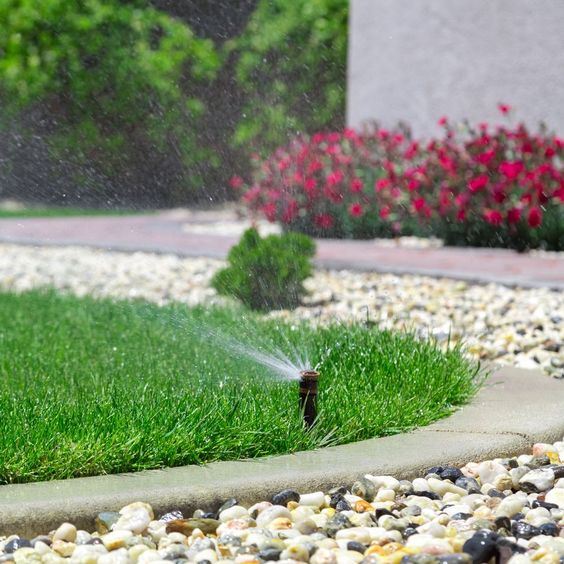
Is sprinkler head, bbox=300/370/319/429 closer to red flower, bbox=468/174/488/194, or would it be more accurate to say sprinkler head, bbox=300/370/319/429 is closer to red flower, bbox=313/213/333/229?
red flower, bbox=468/174/488/194

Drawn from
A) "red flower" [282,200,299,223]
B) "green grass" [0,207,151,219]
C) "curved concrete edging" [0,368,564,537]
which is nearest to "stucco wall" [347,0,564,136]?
"red flower" [282,200,299,223]

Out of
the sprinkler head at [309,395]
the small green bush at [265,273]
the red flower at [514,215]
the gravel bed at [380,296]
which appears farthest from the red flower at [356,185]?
the sprinkler head at [309,395]

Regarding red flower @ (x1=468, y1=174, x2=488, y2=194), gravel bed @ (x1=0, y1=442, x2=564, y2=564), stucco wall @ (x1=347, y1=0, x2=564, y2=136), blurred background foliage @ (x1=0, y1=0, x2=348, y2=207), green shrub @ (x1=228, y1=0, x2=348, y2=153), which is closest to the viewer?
gravel bed @ (x1=0, y1=442, x2=564, y2=564)

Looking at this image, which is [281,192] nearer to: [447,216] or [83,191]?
[447,216]

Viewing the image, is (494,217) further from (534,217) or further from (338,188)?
(338,188)

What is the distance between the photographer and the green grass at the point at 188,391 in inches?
106

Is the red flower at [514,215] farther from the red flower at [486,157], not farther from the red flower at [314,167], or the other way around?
the red flower at [314,167]

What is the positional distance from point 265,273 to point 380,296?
79 cm

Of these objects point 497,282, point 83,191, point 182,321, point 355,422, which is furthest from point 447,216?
point 83,191

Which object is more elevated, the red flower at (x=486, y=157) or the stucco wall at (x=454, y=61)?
the stucco wall at (x=454, y=61)

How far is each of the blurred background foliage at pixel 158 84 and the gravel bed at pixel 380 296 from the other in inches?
353

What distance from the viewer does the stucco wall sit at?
393 inches

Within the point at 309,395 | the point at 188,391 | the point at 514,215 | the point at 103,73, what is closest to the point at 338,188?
the point at 514,215

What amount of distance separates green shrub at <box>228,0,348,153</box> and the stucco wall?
5446 millimetres
